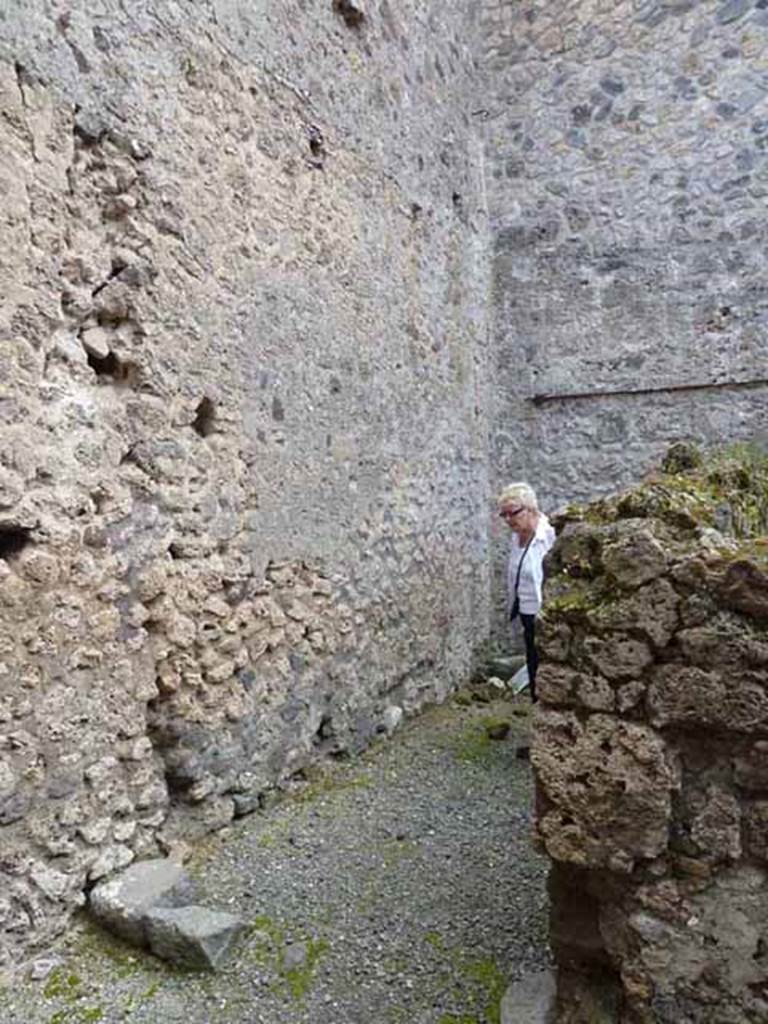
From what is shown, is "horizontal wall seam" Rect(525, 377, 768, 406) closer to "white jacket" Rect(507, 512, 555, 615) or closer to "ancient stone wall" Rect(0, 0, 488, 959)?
"ancient stone wall" Rect(0, 0, 488, 959)

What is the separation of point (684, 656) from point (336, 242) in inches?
141

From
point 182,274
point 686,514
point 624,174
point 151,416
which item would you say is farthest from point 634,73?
point 686,514

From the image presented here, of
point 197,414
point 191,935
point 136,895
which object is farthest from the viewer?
point 197,414

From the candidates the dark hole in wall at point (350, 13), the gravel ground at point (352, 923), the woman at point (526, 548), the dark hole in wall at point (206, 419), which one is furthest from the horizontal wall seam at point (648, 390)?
the dark hole in wall at point (206, 419)

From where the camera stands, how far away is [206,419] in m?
3.98

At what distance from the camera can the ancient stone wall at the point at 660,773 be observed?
6.81 ft

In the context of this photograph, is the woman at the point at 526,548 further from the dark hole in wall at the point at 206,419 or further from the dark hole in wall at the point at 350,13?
the dark hole in wall at the point at 350,13

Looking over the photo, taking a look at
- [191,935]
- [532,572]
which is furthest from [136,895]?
[532,572]

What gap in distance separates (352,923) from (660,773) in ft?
5.05

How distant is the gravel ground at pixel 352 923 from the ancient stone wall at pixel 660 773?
623mm

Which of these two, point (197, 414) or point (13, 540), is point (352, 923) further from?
point (197, 414)

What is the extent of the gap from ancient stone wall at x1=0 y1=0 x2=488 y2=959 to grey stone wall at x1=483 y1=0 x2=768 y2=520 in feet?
5.52

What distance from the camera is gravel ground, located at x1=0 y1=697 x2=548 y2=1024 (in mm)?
2746

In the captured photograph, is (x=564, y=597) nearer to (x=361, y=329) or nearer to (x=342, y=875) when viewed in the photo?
(x=342, y=875)
